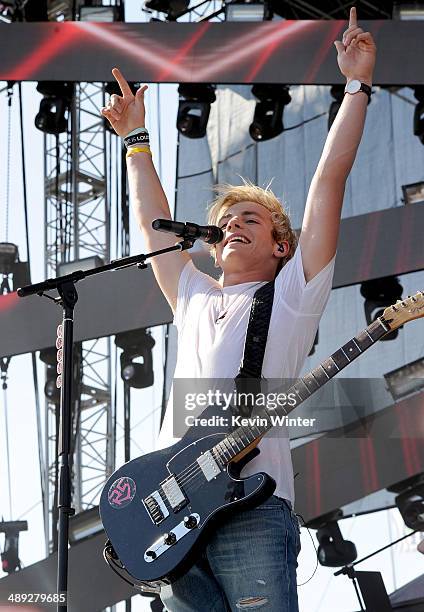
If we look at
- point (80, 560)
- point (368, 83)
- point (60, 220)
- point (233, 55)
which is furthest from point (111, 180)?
point (368, 83)

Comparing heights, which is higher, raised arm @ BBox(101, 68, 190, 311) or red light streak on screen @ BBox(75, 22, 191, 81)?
red light streak on screen @ BBox(75, 22, 191, 81)

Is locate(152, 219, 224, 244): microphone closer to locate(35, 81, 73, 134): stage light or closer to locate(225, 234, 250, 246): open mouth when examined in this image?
locate(225, 234, 250, 246): open mouth

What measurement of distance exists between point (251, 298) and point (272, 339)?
5.4 inches

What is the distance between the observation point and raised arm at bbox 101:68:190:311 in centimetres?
248

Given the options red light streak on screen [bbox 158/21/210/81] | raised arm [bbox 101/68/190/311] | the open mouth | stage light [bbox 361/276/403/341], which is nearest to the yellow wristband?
raised arm [bbox 101/68/190/311]

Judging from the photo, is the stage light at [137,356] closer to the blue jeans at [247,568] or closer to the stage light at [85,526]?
the stage light at [85,526]

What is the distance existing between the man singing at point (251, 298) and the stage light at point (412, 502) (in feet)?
10.7

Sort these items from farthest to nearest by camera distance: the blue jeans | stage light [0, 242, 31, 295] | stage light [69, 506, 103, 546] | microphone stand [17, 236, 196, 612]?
stage light [0, 242, 31, 295]
stage light [69, 506, 103, 546]
microphone stand [17, 236, 196, 612]
the blue jeans

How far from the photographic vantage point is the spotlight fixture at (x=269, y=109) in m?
5.29

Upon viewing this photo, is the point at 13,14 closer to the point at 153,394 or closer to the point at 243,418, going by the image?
the point at 153,394

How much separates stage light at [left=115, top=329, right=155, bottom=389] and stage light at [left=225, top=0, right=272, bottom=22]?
70.0 inches

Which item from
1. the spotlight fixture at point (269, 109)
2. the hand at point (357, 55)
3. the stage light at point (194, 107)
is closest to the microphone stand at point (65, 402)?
the hand at point (357, 55)

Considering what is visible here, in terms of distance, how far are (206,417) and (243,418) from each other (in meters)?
0.09

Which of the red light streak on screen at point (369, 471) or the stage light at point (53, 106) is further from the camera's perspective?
the stage light at point (53, 106)
